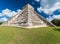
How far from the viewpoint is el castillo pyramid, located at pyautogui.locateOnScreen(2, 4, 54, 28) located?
120 feet

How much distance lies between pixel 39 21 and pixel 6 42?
18.8 meters

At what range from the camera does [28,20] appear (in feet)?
119

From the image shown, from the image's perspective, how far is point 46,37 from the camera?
2220 cm

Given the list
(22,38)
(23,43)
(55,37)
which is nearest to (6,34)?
(22,38)

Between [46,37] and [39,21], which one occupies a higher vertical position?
[39,21]

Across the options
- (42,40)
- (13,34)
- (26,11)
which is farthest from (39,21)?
(42,40)

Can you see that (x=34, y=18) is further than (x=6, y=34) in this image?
Yes

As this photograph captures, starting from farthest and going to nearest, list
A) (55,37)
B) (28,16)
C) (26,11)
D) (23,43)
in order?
(26,11), (28,16), (55,37), (23,43)

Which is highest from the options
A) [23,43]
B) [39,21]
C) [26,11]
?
[26,11]

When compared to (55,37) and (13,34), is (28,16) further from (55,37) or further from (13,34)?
(55,37)

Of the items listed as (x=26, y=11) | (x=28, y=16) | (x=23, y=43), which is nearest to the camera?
(x=23, y=43)

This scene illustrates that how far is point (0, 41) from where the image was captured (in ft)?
67.8

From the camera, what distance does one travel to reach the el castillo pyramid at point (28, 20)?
3671 cm

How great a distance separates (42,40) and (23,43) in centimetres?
275
